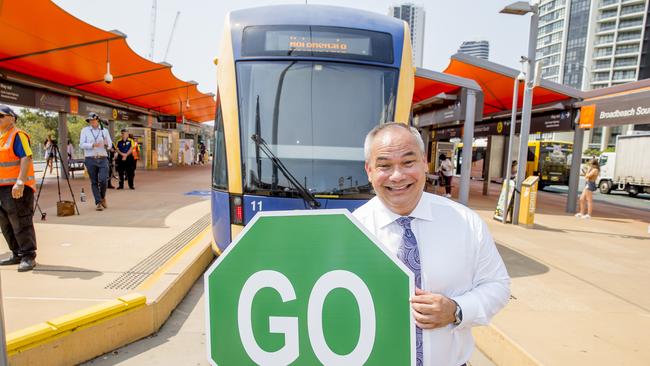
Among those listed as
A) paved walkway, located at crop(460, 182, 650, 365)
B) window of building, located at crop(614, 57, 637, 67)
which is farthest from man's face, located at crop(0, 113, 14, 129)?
window of building, located at crop(614, 57, 637, 67)

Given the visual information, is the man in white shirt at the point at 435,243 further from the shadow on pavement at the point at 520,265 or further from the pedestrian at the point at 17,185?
the pedestrian at the point at 17,185

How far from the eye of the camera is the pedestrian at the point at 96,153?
324 inches

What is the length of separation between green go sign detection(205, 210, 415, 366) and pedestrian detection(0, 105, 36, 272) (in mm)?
4364

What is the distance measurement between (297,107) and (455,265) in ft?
10.8

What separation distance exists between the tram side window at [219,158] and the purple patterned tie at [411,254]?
3208mm

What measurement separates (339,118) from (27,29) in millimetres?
7997

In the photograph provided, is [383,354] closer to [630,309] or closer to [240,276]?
[240,276]

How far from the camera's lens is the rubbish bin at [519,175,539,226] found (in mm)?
8917

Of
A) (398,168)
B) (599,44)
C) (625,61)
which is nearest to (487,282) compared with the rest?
(398,168)

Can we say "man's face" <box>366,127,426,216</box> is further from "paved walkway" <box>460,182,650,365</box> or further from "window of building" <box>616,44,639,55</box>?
"window of building" <box>616,44,639,55</box>

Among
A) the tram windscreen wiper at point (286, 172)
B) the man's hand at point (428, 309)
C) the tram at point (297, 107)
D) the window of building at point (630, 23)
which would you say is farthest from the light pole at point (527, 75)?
the window of building at point (630, 23)

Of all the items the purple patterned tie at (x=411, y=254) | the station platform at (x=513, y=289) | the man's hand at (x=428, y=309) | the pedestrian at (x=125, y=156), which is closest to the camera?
the man's hand at (x=428, y=309)

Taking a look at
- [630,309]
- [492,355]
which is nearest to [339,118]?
[492,355]

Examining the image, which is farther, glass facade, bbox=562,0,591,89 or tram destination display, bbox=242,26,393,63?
glass facade, bbox=562,0,591,89
